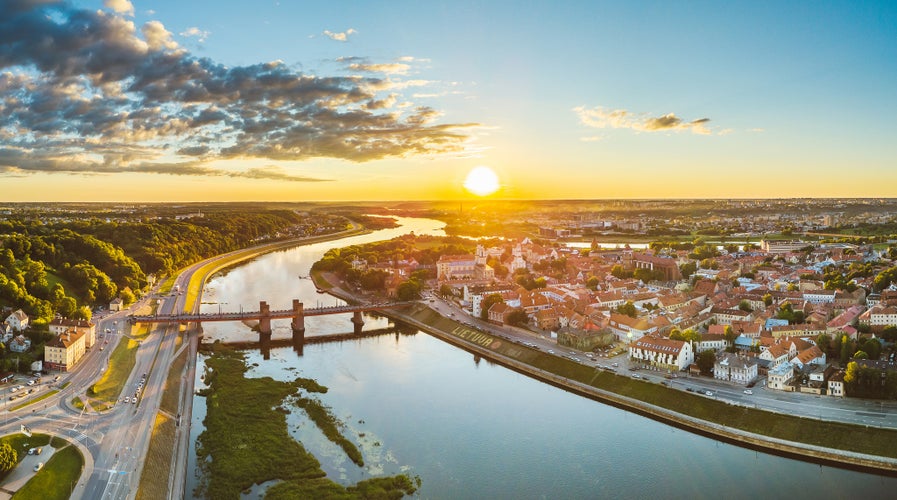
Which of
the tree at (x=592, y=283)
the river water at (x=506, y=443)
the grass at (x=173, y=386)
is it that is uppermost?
the tree at (x=592, y=283)

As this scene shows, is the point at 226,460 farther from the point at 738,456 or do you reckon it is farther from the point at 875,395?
the point at 875,395

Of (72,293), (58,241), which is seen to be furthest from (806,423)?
(58,241)

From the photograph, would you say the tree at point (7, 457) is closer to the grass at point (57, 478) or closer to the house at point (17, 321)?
the grass at point (57, 478)

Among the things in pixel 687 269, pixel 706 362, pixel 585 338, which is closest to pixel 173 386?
pixel 585 338

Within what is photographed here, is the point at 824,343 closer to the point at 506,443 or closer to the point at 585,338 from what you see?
the point at 585,338

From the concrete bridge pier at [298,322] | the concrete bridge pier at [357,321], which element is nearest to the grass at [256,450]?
the concrete bridge pier at [298,322]

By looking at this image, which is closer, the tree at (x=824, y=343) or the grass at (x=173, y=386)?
the grass at (x=173, y=386)

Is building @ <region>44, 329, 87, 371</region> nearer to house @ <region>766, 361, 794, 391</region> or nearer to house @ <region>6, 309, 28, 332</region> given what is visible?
house @ <region>6, 309, 28, 332</region>
